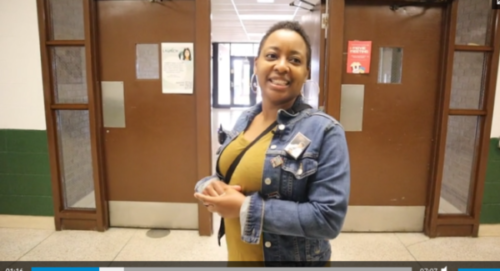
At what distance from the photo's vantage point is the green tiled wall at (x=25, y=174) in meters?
2.91

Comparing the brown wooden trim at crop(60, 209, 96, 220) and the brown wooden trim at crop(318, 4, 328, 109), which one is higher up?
the brown wooden trim at crop(318, 4, 328, 109)

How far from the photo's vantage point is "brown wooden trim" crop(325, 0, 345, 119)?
2631 mm

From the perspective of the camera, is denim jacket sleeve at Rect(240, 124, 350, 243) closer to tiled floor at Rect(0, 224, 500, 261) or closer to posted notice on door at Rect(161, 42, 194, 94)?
tiled floor at Rect(0, 224, 500, 261)

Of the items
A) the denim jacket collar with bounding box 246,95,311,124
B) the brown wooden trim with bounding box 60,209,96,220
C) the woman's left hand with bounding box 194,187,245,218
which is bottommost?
the brown wooden trim with bounding box 60,209,96,220

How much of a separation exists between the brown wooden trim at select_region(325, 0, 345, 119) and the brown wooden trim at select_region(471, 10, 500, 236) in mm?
1270

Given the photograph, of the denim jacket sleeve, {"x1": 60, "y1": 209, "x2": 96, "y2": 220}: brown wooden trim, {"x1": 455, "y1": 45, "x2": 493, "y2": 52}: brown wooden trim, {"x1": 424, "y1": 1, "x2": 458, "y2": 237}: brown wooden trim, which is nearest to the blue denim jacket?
the denim jacket sleeve

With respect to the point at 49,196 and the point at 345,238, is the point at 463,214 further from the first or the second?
the point at 49,196

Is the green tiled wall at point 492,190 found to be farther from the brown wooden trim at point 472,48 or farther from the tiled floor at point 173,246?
the brown wooden trim at point 472,48

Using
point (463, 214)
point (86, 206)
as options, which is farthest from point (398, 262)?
point (86, 206)

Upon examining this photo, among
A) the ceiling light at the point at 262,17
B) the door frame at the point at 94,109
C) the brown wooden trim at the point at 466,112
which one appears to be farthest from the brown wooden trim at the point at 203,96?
the ceiling light at the point at 262,17

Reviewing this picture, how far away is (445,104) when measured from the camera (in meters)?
2.70

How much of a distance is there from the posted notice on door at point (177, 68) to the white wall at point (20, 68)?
1125 mm

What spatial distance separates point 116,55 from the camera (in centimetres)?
278

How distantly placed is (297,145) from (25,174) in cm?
307
